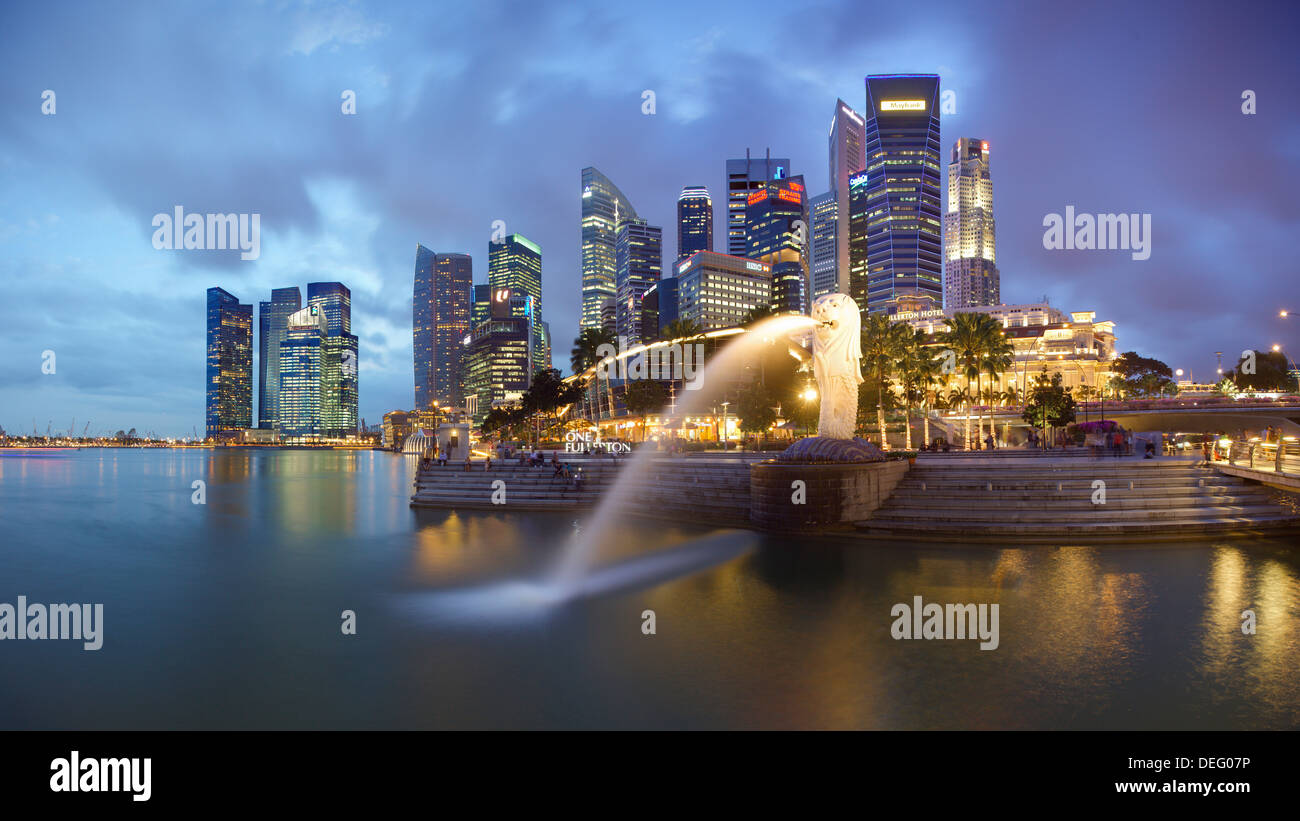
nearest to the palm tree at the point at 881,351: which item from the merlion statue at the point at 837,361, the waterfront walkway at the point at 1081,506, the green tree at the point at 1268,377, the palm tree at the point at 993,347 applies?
the palm tree at the point at 993,347

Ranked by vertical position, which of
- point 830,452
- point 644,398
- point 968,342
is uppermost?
point 968,342

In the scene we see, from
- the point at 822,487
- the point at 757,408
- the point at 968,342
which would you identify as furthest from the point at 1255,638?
the point at 968,342

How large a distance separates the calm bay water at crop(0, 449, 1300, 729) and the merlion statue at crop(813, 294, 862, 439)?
673 cm

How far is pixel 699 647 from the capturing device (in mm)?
11391

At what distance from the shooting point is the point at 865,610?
13.5 m

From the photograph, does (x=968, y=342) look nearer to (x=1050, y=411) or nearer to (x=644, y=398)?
(x=1050, y=411)

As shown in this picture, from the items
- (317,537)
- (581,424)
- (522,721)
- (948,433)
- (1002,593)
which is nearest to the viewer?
(522,721)

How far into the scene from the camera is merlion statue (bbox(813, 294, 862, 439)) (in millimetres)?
26516

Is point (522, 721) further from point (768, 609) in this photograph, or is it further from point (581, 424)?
point (581, 424)

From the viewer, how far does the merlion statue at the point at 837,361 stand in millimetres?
26516

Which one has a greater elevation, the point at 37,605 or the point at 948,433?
the point at 948,433

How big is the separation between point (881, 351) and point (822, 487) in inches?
1357
